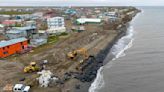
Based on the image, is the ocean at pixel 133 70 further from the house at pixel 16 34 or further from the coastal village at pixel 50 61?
the house at pixel 16 34

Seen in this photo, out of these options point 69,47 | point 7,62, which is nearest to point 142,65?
point 69,47

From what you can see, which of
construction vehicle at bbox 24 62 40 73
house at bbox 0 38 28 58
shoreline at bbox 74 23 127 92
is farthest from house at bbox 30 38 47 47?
construction vehicle at bbox 24 62 40 73

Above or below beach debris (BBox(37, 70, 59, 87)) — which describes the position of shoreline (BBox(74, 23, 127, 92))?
below

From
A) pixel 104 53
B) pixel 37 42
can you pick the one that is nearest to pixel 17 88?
pixel 104 53

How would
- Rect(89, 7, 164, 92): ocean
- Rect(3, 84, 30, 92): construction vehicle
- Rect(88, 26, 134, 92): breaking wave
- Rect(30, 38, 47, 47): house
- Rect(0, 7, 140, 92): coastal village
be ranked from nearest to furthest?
Rect(3, 84, 30, 92): construction vehicle, Rect(0, 7, 140, 92): coastal village, Rect(89, 7, 164, 92): ocean, Rect(88, 26, 134, 92): breaking wave, Rect(30, 38, 47, 47): house

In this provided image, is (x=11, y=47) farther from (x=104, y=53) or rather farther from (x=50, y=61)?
(x=104, y=53)

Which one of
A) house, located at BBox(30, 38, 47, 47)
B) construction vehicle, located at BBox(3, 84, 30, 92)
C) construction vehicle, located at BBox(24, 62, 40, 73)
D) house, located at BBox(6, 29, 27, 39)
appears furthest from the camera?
house, located at BBox(6, 29, 27, 39)

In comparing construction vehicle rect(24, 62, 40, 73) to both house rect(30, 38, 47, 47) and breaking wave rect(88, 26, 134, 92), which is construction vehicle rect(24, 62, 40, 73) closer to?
breaking wave rect(88, 26, 134, 92)

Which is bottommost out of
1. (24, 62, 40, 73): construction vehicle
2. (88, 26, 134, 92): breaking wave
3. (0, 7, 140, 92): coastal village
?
(88, 26, 134, 92): breaking wave
